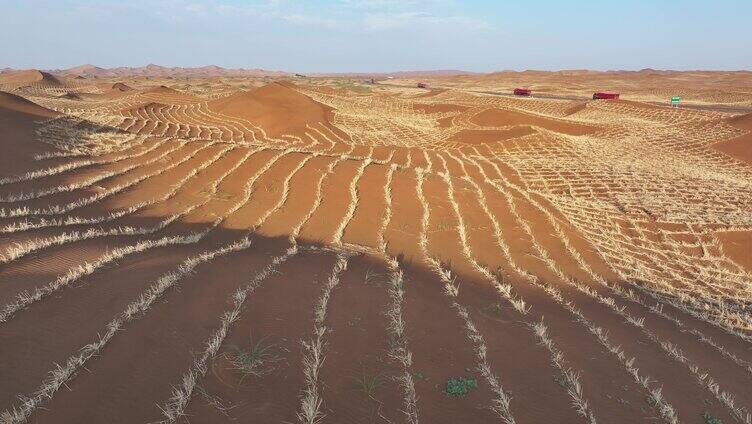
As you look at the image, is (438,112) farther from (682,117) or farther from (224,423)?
(224,423)

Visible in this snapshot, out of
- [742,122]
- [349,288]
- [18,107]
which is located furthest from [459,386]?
[742,122]

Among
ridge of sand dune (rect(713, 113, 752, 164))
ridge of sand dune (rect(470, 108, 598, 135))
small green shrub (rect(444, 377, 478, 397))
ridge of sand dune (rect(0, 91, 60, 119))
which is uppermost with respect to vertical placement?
ridge of sand dune (rect(0, 91, 60, 119))

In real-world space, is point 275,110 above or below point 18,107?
below

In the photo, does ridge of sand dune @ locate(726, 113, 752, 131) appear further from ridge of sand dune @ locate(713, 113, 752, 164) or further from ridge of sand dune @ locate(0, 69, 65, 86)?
ridge of sand dune @ locate(0, 69, 65, 86)

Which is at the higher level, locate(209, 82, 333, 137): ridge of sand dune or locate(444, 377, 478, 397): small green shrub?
locate(209, 82, 333, 137): ridge of sand dune

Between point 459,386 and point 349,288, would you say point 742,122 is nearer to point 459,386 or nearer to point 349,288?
point 349,288

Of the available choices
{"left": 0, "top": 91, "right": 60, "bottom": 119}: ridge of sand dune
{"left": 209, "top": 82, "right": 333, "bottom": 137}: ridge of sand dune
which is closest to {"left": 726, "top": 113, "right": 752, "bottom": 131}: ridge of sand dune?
{"left": 209, "top": 82, "right": 333, "bottom": 137}: ridge of sand dune
